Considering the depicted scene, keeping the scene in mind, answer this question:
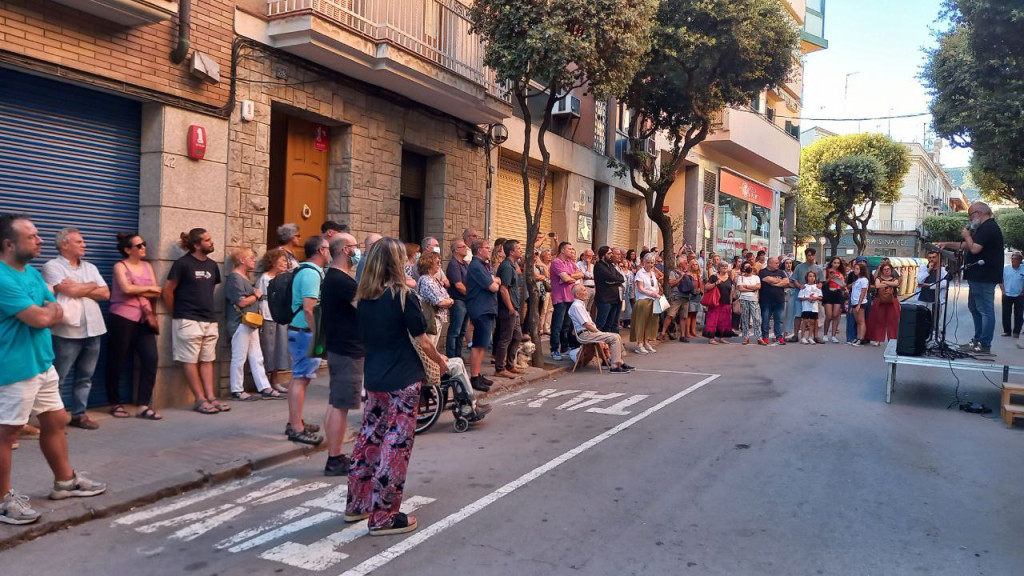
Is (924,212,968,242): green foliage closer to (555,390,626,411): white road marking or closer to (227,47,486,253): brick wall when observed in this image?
(227,47,486,253): brick wall

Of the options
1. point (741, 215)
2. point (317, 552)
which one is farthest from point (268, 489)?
point (741, 215)

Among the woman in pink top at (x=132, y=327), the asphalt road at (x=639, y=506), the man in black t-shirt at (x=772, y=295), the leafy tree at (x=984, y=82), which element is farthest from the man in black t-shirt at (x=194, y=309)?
the leafy tree at (x=984, y=82)

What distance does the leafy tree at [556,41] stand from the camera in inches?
431

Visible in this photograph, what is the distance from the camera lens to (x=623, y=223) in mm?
22641

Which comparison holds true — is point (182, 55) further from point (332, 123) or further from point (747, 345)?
point (747, 345)

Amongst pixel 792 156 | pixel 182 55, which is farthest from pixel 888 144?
pixel 182 55

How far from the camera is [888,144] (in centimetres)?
4334

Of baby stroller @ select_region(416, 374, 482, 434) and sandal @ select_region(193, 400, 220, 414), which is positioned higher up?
baby stroller @ select_region(416, 374, 482, 434)

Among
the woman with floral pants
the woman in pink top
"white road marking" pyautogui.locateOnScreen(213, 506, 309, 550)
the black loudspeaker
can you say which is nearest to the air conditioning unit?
the black loudspeaker

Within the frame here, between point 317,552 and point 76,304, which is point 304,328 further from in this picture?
point 317,552

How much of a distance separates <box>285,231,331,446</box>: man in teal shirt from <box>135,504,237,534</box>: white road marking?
1501 millimetres

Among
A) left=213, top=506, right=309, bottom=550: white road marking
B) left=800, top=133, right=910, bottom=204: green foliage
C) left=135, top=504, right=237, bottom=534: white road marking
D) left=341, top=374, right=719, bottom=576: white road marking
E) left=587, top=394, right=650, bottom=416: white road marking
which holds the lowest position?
left=135, top=504, right=237, bottom=534: white road marking

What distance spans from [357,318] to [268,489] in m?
1.79

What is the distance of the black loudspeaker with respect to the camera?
9148mm
